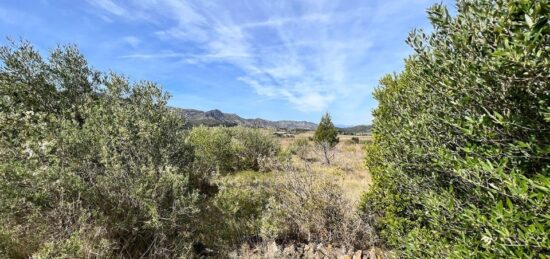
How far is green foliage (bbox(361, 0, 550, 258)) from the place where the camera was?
232 cm

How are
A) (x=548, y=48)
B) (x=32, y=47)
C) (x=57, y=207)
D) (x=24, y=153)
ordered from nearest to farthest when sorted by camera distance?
(x=548, y=48) < (x=57, y=207) < (x=24, y=153) < (x=32, y=47)

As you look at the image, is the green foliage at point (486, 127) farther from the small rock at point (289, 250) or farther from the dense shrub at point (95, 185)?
the dense shrub at point (95, 185)

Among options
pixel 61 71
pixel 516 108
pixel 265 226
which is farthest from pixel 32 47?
pixel 516 108

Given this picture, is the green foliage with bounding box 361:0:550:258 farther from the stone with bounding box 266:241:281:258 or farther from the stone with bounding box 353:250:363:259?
the stone with bounding box 266:241:281:258

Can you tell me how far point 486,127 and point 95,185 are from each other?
6405 mm

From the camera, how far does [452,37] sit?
10.5 feet

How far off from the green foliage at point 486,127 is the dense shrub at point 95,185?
174 inches

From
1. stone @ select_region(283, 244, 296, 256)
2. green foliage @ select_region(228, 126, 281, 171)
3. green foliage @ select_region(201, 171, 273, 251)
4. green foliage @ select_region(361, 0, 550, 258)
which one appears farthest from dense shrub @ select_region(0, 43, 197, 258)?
green foliage @ select_region(228, 126, 281, 171)

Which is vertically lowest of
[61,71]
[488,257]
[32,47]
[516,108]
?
[488,257]

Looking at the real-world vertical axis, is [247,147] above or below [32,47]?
below

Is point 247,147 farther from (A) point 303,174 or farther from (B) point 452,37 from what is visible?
(B) point 452,37

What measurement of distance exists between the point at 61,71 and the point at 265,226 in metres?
7.59

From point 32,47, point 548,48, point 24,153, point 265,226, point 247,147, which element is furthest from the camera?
point 247,147

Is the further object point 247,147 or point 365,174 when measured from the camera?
point 247,147
